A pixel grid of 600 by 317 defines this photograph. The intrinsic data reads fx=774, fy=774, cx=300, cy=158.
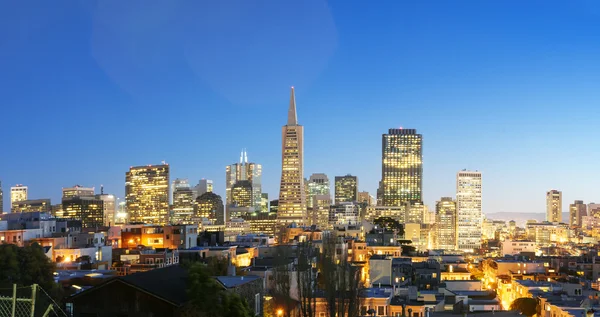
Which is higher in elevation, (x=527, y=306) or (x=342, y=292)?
(x=342, y=292)

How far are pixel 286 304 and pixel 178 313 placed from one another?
19060 millimetres

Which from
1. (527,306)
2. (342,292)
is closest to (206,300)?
(342,292)

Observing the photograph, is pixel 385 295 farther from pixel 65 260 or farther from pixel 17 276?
pixel 65 260

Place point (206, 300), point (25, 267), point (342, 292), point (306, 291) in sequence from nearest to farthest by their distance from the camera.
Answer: point (206, 300) < point (342, 292) < point (306, 291) < point (25, 267)

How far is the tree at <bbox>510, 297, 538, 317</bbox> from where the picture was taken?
204 ft

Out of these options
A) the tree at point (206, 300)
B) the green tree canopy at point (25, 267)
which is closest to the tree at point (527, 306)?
the green tree canopy at point (25, 267)

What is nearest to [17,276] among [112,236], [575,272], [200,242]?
[200,242]

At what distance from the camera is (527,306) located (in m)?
62.9

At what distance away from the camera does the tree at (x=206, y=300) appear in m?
25.8

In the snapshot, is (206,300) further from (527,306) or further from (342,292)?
(527,306)

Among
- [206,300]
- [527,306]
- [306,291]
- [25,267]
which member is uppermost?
[206,300]

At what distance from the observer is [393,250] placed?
96000mm

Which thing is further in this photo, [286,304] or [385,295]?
[385,295]

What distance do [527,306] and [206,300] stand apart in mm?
43430
